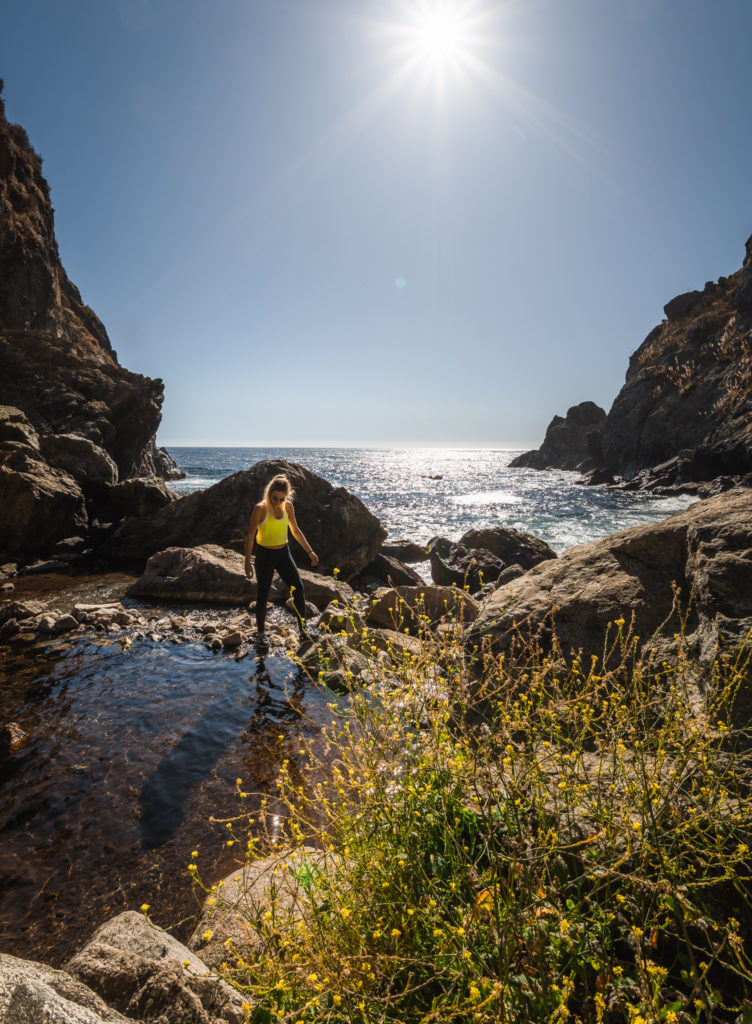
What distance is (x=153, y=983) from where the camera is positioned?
1.91 m

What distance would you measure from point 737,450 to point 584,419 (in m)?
80.9

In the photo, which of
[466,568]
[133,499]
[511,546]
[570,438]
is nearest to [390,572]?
[466,568]

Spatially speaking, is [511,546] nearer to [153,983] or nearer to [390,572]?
[390,572]

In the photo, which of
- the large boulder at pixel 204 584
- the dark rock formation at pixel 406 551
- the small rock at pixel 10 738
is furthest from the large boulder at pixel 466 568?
the small rock at pixel 10 738

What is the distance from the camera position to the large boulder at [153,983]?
184cm

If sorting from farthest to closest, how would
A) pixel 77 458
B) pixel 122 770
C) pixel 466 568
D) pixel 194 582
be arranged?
1. pixel 77 458
2. pixel 466 568
3. pixel 194 582
4. pixel 122 770

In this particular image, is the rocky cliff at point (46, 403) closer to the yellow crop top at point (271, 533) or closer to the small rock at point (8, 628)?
the small rock at point (8, 628)

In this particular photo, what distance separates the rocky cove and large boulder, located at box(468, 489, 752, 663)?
20 millimetres

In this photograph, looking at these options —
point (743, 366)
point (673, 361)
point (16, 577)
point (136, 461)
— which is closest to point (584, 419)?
point (673, 361)

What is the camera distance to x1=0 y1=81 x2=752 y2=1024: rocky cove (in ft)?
7.97

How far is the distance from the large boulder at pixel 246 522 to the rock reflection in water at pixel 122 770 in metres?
7.52

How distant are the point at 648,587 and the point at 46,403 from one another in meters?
26.6

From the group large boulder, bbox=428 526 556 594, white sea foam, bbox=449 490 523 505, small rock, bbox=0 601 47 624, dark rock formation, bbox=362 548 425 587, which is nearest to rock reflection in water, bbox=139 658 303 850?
small rock, bbox=0 601 47 624

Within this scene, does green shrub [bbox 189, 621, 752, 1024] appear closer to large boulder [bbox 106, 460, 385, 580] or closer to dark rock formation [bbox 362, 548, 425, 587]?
dark rock formation [bbox 362, 548, 425, 587]
